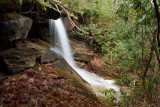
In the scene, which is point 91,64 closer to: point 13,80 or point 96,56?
point 96,56

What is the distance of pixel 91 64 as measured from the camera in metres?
12.2

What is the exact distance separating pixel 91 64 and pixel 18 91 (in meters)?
9.54

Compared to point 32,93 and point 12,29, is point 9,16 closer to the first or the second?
point 12,29

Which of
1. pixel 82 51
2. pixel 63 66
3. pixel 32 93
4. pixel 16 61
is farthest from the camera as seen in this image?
pixel 82 51

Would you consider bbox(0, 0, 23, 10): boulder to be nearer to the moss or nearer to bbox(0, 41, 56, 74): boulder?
the moss

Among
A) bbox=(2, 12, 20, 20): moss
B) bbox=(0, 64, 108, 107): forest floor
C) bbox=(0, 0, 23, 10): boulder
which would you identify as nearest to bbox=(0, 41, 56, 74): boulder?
bbox=(0, 64, 108, 107): forest floor

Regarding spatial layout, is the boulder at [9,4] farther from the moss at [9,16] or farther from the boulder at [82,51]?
the boulder at [82,51]

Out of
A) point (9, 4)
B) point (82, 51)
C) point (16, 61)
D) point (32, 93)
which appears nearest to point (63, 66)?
point (16, 61)

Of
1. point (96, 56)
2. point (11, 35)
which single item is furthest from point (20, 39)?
point (96, 56)

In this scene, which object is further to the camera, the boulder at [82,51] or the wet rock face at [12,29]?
the boulder at [82,51]

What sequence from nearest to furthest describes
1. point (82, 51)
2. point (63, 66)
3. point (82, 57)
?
1. point (63, 66)
2. point (82, 57)
3. point (82, 51)

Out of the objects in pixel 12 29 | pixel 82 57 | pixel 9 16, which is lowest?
pixel 82 57

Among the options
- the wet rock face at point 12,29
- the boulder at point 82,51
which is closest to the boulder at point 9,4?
the wet rock face at point 12,29

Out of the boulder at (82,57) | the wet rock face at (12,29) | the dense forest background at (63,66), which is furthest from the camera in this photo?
the boulder at (82,57)
